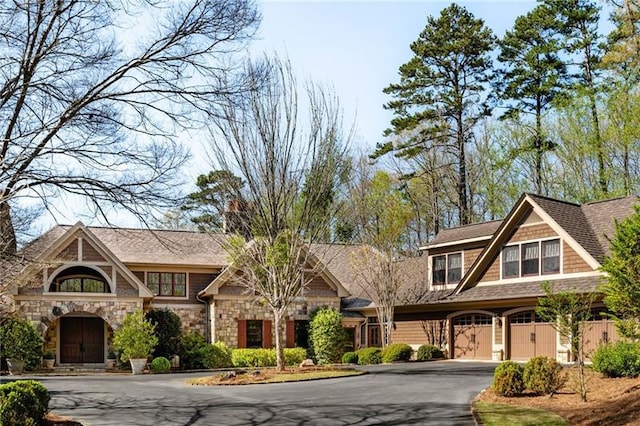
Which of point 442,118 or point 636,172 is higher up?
point 442,118

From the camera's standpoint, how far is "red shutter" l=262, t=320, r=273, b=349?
113 feet

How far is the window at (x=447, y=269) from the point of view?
32.7 meters

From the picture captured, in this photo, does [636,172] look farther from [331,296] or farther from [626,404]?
[626,404]

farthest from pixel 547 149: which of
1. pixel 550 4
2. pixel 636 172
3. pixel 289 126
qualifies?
pixel 289 126

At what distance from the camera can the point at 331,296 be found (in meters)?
35.7

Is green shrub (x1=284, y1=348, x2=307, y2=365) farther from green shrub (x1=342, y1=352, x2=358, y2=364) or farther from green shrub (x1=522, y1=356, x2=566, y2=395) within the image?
green shrub (x1=522, y1=356, x2=566, y2=395)

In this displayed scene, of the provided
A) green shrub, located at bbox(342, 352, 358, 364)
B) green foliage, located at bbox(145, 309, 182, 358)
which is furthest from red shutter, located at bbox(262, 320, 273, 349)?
green foliage, located at bbox(145, 309, 182, 358)

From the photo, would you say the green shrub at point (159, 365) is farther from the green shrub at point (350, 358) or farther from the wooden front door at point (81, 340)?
the green shrub at point (350, 358)

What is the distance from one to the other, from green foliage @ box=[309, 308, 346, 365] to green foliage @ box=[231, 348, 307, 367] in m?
0.98

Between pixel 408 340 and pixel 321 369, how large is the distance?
10506 millimetres

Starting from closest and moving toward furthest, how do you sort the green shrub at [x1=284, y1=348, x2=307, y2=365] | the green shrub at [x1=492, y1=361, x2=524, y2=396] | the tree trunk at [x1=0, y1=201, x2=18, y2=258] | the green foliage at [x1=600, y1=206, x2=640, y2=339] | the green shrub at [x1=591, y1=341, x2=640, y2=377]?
the green foliage at [x1=600, y1=206, x2=640, y2=339], the green shrub at [x1=492, y1=361, x2=524, y2=396], the tree trunk at [x1=0, y1=201, x2=18, y2=258], the green shrub at [x1=591, y1=341, x2=640, y2=377], the green shrub at [x1=284, y1=348, x2=307, y2=365]

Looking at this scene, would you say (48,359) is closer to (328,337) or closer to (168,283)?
(168,283)

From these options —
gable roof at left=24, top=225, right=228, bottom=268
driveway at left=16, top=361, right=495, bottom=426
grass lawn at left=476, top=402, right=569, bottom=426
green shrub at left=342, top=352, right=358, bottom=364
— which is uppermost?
gable roof at left=24, top=225, right=228, bottom=268

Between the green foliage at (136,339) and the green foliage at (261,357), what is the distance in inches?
153
